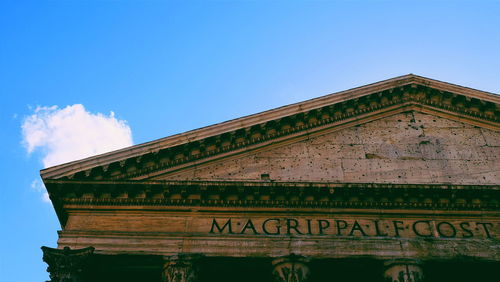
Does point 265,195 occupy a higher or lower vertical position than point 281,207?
higher

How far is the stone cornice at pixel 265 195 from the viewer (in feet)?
40.0

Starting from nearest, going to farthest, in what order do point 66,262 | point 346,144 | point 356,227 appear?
1. point 66,262
2. point 356,227
3. point 346,144

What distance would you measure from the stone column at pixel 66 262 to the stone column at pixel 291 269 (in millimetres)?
3701

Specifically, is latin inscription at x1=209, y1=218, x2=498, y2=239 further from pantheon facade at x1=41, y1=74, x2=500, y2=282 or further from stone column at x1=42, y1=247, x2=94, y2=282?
stone column at x1=42, y1=247, x2=94, y2=282

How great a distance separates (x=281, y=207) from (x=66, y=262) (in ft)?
14.8

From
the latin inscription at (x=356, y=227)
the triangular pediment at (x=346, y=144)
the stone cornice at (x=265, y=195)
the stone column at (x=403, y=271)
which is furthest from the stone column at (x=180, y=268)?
the stone column at (x=403, y=271)

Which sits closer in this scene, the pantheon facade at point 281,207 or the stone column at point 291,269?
the stone column at point 291,269

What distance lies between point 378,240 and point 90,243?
19.5 ft

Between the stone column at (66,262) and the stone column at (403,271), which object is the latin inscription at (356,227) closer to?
the stone column at (403,271)

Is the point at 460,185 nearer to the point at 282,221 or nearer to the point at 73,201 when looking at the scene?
the point at 282,221

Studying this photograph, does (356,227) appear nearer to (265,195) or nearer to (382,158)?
(265,195)

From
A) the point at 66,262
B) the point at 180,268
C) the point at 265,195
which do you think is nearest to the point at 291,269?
the point at 265,195

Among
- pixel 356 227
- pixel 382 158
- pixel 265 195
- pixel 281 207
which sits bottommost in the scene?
pixel 356 227

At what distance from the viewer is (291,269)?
36.7 feet
